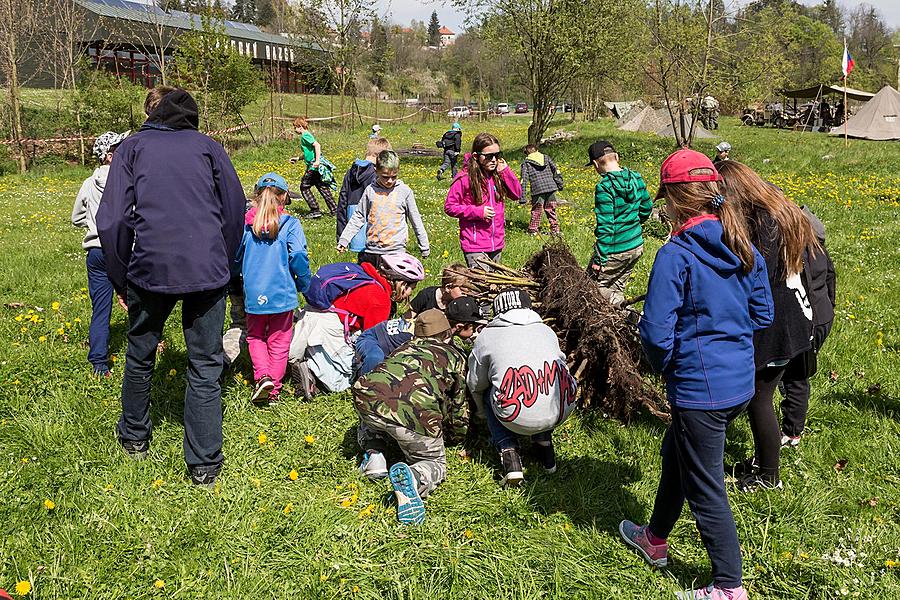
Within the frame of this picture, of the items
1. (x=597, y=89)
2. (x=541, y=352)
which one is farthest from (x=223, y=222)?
(x=597, y=89)

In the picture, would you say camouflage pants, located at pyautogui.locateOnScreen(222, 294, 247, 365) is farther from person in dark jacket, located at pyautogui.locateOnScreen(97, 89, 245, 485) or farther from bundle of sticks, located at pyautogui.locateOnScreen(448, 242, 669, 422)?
bundle of sticks, located at pyautogui.locateOnScreen(448, 242, 669, 422)

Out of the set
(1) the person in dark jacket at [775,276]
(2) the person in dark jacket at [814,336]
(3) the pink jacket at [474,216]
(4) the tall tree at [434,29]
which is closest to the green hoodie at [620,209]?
(3) the pink jacket at [474,216]

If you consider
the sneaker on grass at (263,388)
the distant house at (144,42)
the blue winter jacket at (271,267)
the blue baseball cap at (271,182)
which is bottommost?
the sneaker on grass at (263,388)

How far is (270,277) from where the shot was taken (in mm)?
4742

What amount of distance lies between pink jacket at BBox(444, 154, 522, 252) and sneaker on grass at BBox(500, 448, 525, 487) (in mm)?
2787

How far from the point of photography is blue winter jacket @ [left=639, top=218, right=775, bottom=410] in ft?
9.07

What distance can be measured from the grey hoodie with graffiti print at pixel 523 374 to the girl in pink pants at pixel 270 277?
1680mm

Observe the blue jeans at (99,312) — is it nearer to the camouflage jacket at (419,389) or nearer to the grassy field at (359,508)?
the grassy field at (359,508)

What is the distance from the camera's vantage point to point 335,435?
460 cm

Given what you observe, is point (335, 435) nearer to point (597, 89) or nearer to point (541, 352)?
point (541, 352)

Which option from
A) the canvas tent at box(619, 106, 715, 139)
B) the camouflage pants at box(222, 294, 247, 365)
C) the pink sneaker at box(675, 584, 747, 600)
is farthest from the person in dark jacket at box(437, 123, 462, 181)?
Answer: the pink sneaker at box(675, 584, 747, 600)

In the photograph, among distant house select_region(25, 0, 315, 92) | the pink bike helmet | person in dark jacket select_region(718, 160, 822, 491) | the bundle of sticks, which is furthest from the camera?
distant house select_region(25, 0, 315, 92)

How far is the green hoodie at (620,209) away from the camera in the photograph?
6.05 metres

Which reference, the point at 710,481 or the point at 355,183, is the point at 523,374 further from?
the point at 355,183
